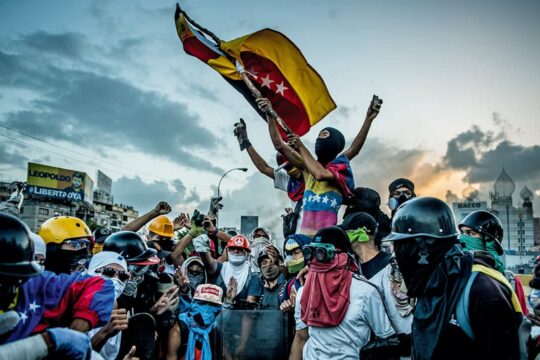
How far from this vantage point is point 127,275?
14.4 feet

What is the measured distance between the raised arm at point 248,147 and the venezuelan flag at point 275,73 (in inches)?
17.1

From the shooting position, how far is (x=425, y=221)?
265cm

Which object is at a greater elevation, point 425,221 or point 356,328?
point 425,221

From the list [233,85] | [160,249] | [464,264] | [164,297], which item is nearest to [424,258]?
[464,264]

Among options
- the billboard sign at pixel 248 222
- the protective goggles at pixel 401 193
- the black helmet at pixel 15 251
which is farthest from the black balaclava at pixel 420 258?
the billboard sign at pixel 248 222

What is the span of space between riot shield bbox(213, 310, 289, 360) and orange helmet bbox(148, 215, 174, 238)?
3.11 m

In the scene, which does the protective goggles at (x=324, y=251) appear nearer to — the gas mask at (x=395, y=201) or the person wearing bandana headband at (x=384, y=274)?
the person wearing bandana headband at (x=384, y=274)

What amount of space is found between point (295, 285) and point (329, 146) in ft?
5.62

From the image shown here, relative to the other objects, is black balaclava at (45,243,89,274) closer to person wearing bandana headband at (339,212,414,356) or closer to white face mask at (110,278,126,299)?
white face mask at (110,278,126,299)

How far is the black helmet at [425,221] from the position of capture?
2627 mm

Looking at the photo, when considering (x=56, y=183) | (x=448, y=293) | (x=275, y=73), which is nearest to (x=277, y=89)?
(x=275, y=73)

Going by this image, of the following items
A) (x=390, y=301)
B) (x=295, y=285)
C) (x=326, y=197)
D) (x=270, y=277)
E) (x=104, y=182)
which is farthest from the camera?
(x=104, y=182)

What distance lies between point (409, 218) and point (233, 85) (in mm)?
5002

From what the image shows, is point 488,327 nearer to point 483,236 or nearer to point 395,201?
point 483,236
